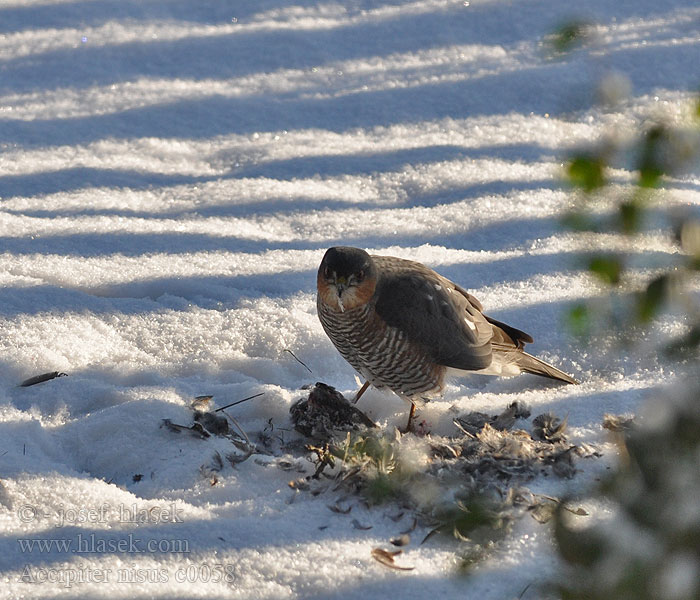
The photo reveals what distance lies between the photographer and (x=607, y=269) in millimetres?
865

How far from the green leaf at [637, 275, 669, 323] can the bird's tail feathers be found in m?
2.55

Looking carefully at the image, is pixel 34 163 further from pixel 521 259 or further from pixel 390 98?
pixel 521 259

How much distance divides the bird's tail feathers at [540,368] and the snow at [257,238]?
9 cm

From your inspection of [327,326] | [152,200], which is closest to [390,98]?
[152,200]

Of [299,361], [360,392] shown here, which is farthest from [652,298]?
[299,361]

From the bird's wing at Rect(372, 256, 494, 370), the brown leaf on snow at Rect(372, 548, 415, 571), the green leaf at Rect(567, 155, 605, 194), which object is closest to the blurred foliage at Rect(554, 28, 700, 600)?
the green leaf at Rect(567, 155, 605, 194)

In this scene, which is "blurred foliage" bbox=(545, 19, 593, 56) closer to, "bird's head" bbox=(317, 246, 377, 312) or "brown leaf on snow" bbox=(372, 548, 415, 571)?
"brown leaf on snow" bbox=(372, 548, 415, 571)

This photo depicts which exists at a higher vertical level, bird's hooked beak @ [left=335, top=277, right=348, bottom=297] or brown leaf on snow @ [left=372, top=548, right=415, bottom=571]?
bird's hooked beak @ [left=335, top=277, right=348, bottom=297]

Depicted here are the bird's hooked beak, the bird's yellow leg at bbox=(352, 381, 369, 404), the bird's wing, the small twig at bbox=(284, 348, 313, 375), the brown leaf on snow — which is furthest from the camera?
the small twig at bbox=(284, 348, 313, 375)

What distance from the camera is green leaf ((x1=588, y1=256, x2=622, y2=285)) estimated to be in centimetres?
87

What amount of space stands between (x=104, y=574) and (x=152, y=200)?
2.91 meters

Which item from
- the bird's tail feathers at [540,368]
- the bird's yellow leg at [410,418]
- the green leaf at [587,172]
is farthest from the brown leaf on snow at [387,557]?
the green leaf at [587,172]

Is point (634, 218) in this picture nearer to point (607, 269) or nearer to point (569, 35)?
point (607, 269)

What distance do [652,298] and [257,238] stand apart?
3.61 meters
